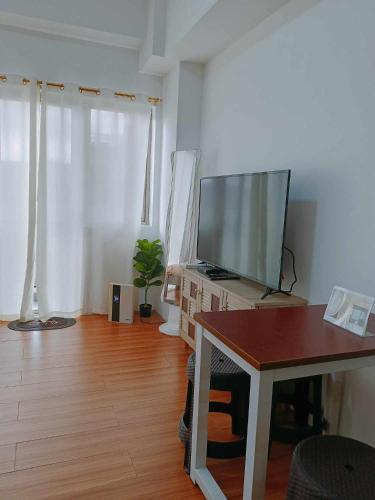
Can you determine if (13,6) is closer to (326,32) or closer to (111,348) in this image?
(326,32)

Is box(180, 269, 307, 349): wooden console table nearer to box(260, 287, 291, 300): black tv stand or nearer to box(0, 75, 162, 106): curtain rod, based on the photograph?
box(260, 287, 291, 300): black tv stand

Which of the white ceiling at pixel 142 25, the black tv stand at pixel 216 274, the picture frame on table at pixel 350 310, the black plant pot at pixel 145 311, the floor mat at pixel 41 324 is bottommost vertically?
the floor mat at pixel 41 324

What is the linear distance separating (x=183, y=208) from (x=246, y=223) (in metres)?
1.13

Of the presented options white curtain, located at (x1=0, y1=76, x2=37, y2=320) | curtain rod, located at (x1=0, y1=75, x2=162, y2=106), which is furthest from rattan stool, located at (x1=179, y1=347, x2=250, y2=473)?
curtain rod, located at (x1=0, y1=75, x2=162, y2=106)

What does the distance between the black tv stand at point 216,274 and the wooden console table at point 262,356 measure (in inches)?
41.0

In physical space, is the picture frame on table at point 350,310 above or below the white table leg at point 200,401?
above

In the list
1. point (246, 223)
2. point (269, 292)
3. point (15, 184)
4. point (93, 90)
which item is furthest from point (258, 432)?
point (93, 90)

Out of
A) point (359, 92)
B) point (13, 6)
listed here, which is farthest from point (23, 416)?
point (13, 6)

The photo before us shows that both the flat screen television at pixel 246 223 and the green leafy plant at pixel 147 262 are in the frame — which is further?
the green leafy plant at pixel 147 262

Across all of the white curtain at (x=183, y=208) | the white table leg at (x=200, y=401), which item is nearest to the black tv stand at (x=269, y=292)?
the white table leg at (x=200, y=401)

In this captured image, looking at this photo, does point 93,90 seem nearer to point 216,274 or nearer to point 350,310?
point 216,274

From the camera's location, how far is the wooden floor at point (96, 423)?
177 cm

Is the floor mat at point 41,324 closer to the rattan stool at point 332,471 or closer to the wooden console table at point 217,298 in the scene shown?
the wooden console table at point 217,298

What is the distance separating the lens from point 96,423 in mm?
2242
